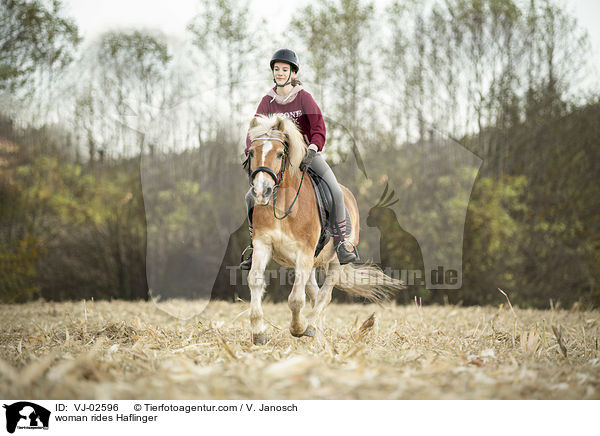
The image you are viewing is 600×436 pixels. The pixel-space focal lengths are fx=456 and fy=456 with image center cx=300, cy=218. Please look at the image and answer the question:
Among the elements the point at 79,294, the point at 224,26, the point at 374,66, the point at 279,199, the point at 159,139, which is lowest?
the point at 79,294

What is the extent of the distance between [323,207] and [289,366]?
2.22 meters

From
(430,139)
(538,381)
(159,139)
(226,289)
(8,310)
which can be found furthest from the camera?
(226,289)

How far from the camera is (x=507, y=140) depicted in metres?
9.76

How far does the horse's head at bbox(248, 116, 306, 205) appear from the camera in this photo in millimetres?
3697

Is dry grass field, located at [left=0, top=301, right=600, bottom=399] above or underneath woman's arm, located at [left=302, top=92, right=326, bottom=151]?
underneath

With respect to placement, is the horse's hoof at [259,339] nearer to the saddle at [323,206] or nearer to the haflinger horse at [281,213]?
the haflinger horse at [281,213]

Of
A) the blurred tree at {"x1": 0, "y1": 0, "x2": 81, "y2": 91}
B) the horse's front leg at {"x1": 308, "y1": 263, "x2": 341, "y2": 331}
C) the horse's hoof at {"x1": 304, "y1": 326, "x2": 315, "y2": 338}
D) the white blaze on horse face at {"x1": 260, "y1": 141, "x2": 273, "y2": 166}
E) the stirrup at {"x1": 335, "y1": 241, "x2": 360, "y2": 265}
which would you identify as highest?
the blurred tree at {"x1": 0, "y1": 0, "x2": 81, "y2": 91}

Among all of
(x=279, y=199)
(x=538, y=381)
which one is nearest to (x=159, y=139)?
(x=279, y=199)

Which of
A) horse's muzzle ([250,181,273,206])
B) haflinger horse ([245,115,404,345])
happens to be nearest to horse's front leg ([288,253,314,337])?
haflinger horse ([245,115,404,345])

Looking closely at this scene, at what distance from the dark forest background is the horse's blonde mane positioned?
15.9 ft

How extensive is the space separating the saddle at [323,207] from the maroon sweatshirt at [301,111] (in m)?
0.38

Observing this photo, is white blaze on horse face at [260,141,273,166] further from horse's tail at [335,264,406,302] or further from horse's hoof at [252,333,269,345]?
horse's tail at [335,264,406,302]

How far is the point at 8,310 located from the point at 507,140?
33.7 feet

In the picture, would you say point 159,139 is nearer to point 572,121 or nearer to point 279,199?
point 279,199
